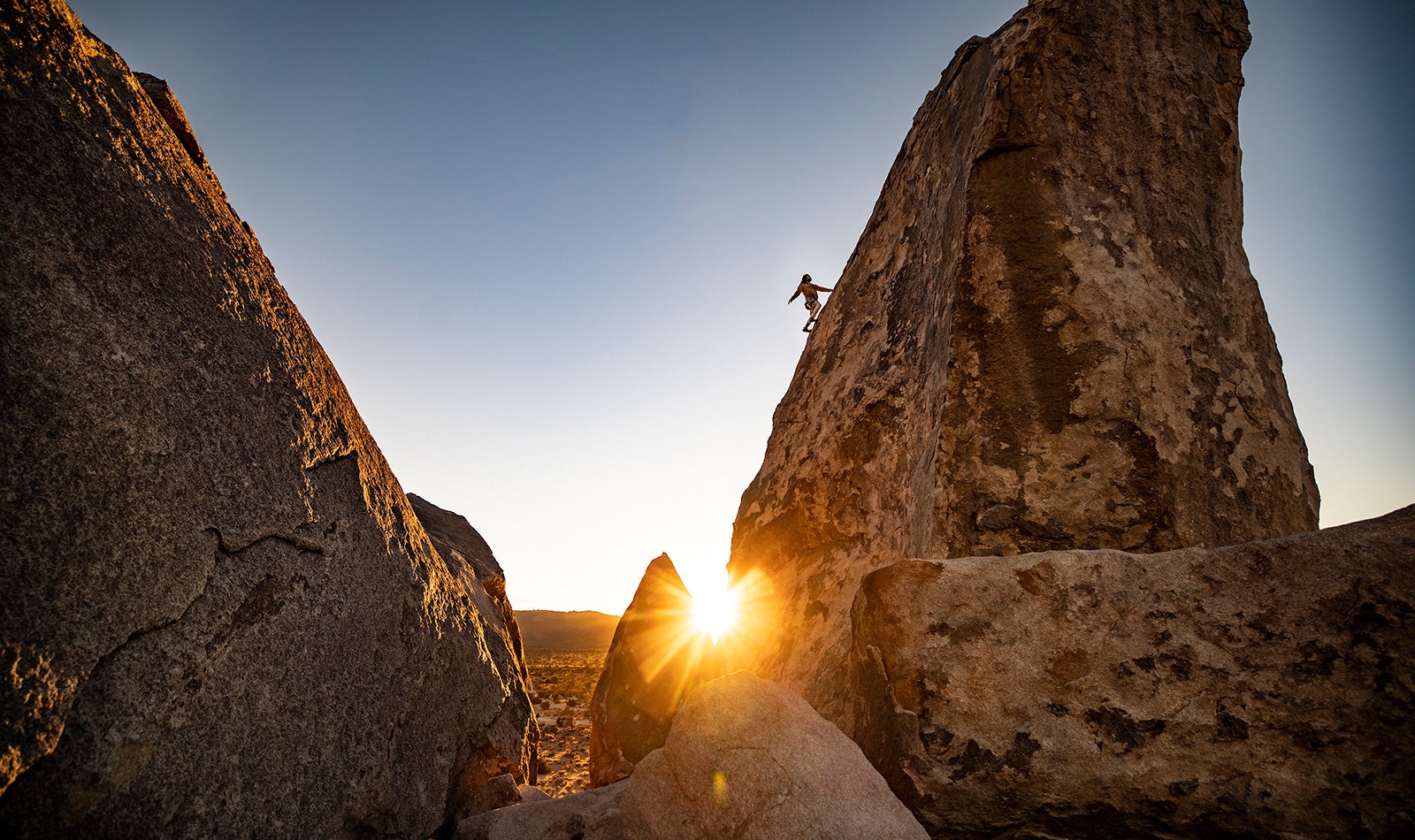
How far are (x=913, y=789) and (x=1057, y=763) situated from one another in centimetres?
37

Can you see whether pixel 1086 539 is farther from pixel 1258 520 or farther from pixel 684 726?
pixel 684 726

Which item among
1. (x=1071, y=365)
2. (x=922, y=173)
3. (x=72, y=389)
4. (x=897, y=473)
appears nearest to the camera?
(x=72, y=389)

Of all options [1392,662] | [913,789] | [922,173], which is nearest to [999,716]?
[913,789]

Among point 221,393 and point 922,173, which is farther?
point 922,173

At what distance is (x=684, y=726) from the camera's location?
5.90 ft

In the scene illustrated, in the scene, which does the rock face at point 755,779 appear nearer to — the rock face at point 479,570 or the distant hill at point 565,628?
the rock face at point 479,570

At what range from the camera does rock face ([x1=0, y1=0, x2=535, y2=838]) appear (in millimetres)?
1263

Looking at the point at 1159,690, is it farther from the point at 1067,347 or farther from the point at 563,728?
the point at 563,728

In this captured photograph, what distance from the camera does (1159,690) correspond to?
1591 mm

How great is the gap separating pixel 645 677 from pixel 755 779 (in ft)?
10.2

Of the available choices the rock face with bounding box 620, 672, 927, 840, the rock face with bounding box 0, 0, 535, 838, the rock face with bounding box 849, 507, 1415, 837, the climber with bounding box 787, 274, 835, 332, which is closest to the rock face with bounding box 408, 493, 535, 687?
the rock face with bounding box 0, 0, 535, 838

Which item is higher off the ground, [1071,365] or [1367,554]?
[1071,365]

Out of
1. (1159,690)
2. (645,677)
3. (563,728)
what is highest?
(1159,690)

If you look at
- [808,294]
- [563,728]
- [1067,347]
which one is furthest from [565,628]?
[1067,347]
